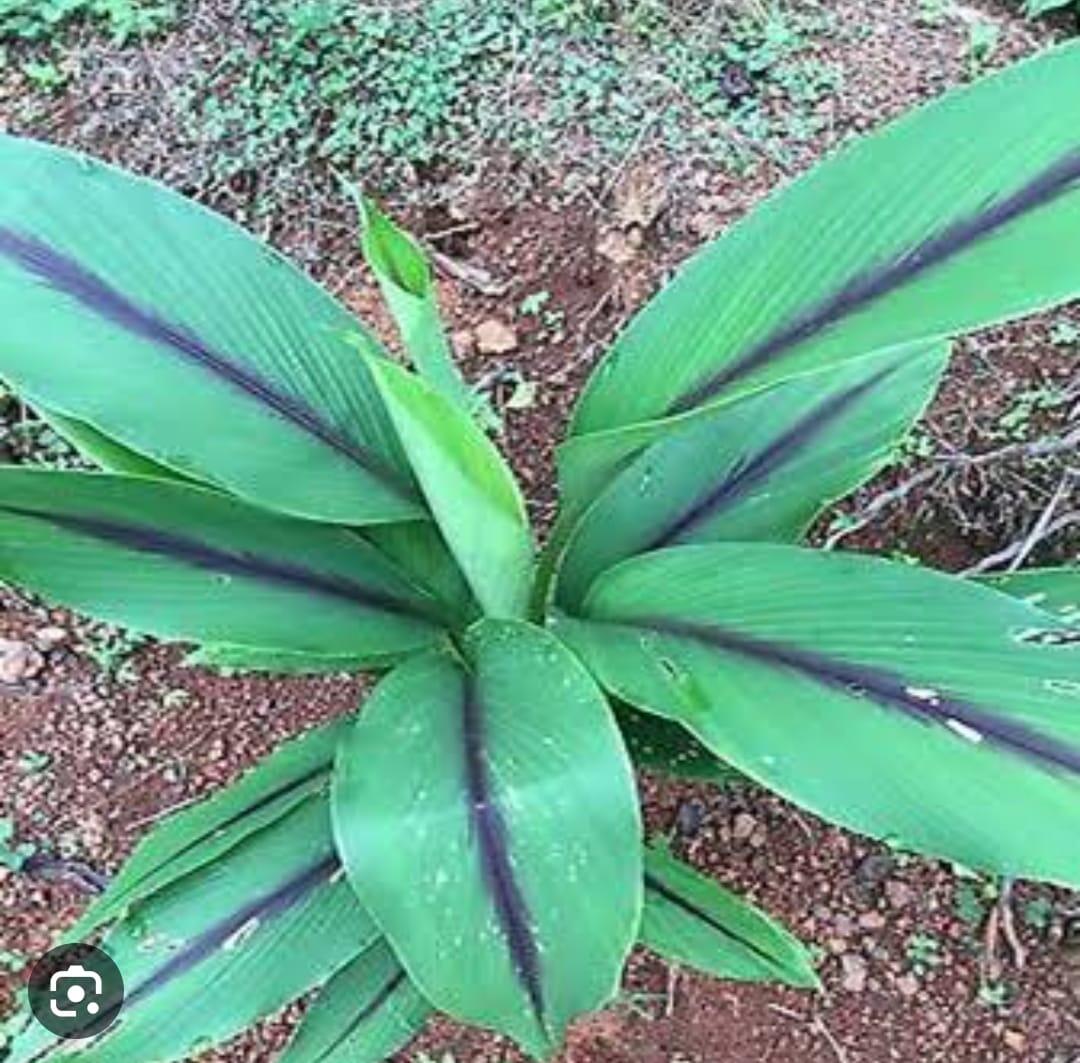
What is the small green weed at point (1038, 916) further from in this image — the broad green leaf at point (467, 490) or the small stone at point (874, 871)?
the broad green leaf at point (467, 490)

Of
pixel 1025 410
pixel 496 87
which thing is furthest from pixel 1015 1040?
pixel 496 87

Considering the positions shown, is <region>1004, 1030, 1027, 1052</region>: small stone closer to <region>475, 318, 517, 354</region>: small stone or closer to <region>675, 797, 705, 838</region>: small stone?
<region>675, 797, 705, 838</region>: small stone

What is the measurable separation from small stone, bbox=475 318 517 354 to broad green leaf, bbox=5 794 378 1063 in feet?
2.55

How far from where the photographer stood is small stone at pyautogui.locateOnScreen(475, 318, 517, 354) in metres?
1.86

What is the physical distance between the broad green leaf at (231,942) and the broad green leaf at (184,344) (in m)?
0.23

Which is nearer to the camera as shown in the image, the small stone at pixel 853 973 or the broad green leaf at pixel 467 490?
the broad green leaf at pixel 467 490

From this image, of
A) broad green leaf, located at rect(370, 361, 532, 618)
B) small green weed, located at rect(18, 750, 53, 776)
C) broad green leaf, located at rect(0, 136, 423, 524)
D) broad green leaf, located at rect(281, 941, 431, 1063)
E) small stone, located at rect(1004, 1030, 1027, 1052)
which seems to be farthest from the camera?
small green weed, located at rect(18, 750, 53, 776)

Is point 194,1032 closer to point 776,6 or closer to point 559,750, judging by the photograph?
point 559,750

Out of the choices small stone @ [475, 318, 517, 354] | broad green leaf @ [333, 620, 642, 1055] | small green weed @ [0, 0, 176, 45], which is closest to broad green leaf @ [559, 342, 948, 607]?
broad green leaf @ [333, 620, 642, 1055]

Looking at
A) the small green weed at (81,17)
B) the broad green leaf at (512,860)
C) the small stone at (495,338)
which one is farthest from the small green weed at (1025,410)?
the small green weed at (81,17)

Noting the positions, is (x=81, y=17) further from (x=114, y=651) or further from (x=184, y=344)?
(x=184, y=344)

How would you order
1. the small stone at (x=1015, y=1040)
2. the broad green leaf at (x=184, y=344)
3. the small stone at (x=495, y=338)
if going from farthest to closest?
the small stone at (x=495, y=338) < the small stone at (x=1015, y=1040) < the broad green leaf at (x=184, y=344)

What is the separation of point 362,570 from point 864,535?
0.69 meters

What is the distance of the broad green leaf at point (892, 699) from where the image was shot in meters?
0.97
